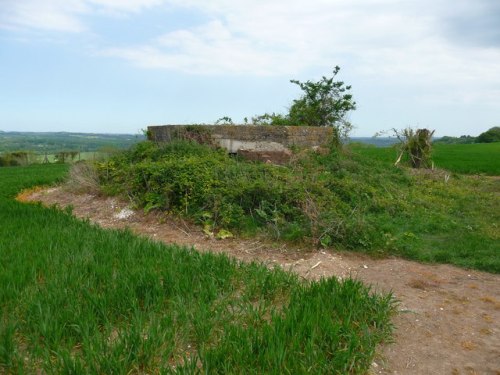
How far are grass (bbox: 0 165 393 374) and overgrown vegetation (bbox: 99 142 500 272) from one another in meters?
1.83

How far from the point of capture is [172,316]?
3.17 m

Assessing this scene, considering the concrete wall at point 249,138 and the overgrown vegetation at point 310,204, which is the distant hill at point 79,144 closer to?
the overgrown vegetation at point 310,204

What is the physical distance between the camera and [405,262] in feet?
Result: 17.6

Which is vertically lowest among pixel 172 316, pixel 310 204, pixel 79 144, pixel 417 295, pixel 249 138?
pixel 79 144

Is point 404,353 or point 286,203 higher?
point 286,203

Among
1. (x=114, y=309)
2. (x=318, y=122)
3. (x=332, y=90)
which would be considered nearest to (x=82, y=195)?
(x=114, y=309)

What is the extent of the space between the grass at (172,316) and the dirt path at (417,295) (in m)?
0.24

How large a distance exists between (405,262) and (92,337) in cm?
376

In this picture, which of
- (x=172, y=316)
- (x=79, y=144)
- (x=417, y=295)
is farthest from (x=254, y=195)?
(x=79, y=144)

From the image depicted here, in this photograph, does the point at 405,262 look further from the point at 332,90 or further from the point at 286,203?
the point at 332,90

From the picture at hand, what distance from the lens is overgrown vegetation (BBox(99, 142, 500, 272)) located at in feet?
18.9

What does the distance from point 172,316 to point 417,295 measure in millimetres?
2348

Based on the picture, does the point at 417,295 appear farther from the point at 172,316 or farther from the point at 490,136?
the point at 490,136

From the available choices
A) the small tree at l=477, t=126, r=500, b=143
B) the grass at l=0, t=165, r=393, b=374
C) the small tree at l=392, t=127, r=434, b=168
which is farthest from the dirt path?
the small tree at l=477, t=126, r=500, b=143
